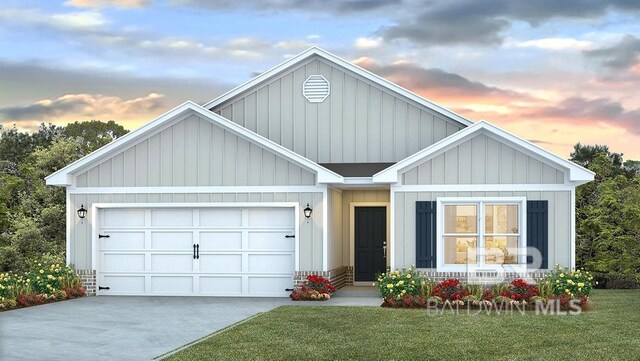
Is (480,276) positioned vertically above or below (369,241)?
below

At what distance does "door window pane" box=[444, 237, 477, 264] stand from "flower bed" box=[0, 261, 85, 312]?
8.66 metres

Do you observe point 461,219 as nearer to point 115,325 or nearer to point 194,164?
point 194,164

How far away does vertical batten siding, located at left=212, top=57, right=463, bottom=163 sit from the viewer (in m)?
20.1

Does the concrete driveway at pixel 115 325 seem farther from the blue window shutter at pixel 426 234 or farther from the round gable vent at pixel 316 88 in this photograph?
the round gable vent at pixel 316 88

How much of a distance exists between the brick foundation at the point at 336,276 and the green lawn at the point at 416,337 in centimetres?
246

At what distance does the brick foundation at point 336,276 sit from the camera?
1762 cm

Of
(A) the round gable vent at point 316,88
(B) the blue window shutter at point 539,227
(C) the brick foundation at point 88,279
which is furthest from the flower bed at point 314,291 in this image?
(A) the round gable vent at point 316,88

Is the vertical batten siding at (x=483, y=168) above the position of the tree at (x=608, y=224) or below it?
above

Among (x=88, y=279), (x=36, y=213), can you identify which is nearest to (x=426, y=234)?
(x=88, y=279)

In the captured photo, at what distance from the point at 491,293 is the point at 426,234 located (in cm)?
198

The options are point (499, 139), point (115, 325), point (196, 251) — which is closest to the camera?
point (115, 325)

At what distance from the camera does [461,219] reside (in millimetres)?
17094

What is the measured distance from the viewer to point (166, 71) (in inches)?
1053

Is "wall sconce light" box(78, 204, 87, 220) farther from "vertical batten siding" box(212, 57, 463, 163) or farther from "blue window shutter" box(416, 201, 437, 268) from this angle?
"blue window shutter" box(416, 201, 437, 268)
